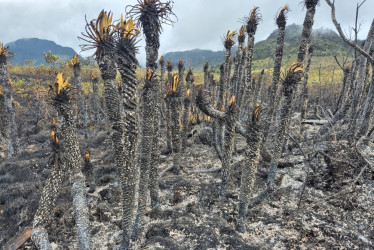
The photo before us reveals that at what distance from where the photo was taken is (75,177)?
204 inches

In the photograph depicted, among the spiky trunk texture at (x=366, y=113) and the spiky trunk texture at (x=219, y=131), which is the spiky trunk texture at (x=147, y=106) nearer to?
the spiky trunk texture at (x=219, y=131)

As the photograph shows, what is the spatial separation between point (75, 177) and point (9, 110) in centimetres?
1079

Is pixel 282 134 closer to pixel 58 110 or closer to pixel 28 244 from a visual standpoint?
pixel 58 110

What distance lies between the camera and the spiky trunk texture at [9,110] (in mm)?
11852

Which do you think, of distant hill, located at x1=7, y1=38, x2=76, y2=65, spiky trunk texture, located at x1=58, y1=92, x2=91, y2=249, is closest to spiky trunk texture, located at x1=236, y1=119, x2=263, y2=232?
spiky trunk texture, located at x1=58, y1=92, x2=91, y2=249

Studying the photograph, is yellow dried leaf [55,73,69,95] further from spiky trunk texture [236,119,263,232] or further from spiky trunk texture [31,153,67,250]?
spiky trunk texture [236,119,263,232]

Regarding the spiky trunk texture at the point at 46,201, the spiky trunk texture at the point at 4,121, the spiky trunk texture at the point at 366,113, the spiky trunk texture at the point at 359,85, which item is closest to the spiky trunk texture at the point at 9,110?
the spiky trunk texture at the point at 4,121

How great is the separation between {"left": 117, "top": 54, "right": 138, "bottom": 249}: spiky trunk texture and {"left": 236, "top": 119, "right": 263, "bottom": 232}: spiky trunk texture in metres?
2.98

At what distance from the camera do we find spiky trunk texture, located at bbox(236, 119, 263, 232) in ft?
18.4

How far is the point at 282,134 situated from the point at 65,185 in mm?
9205

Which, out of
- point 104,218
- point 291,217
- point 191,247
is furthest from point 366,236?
point 104,218

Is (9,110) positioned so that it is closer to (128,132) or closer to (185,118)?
(185,118)

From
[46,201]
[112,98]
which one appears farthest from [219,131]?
[46,201]

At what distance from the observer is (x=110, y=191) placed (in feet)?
28.4
